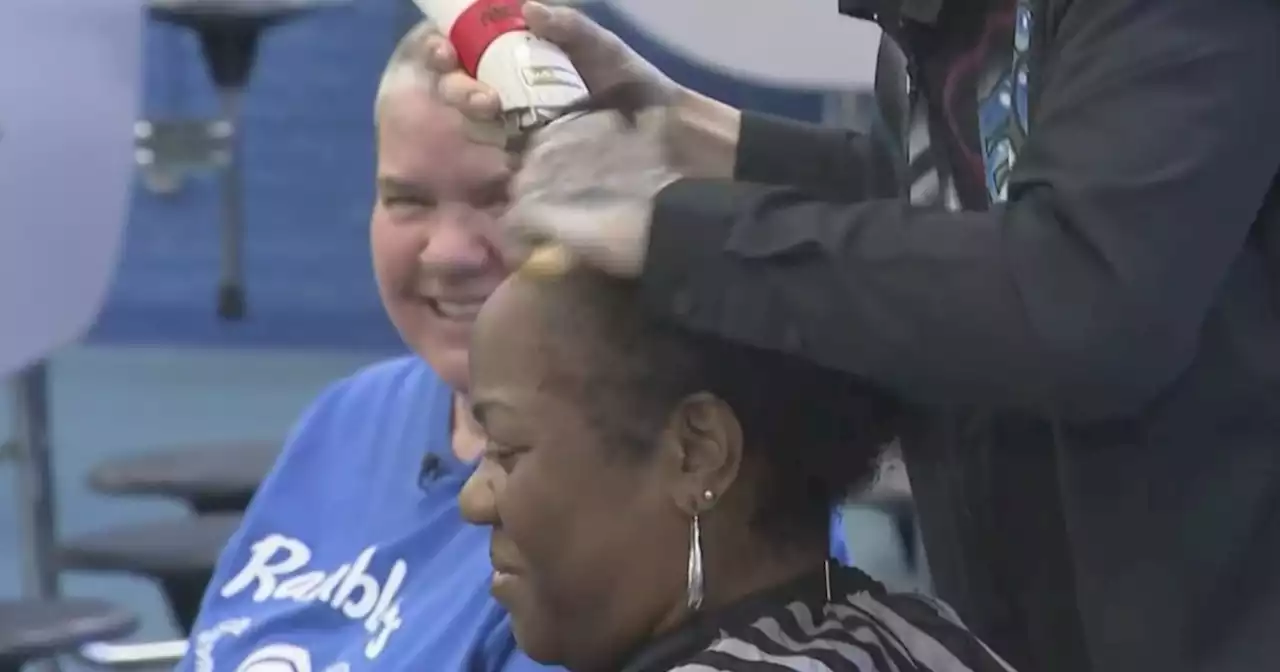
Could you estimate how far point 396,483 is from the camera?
1418 mm

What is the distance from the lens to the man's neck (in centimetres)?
139

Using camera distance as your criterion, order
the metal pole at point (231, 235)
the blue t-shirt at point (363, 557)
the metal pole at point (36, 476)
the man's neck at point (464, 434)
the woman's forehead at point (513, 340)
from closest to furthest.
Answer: the woman's forehead at point (513, 340)
the blue t-shirt at point (363, 557)
the man's neck at point (464, 434)
the metal pole at point (36, 476)
the metal pole at point (231, 235)

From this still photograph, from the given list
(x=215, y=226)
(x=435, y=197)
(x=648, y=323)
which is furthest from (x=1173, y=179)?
(x=215, y=226)

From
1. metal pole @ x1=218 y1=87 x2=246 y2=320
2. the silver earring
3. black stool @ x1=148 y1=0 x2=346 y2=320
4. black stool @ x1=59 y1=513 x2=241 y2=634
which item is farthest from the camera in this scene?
metal pole @ x1=218 y1=87 x2=246 y2=320

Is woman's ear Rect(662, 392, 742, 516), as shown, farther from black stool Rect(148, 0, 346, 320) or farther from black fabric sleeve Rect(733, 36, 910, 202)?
black stool Rect(148, 0, 346, 320)

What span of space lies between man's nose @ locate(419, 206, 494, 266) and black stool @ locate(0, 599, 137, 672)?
0.66 meters

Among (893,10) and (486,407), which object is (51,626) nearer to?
(486,407)

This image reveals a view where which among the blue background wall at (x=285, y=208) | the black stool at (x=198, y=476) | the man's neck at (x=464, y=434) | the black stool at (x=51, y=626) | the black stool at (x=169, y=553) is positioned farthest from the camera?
the blue background wall at (x=285, y=208)

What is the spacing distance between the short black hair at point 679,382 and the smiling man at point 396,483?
324 mm

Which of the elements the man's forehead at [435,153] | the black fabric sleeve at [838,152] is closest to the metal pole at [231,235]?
the man's forehead at [435,153]

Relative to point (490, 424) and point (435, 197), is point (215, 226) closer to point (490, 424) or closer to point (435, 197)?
→ point (435, 197)

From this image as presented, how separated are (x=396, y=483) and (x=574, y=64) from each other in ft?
1.44

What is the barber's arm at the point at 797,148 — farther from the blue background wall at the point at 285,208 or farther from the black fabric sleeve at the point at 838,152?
the blue background wall at the point at 285,208

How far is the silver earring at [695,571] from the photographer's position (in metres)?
1.01
